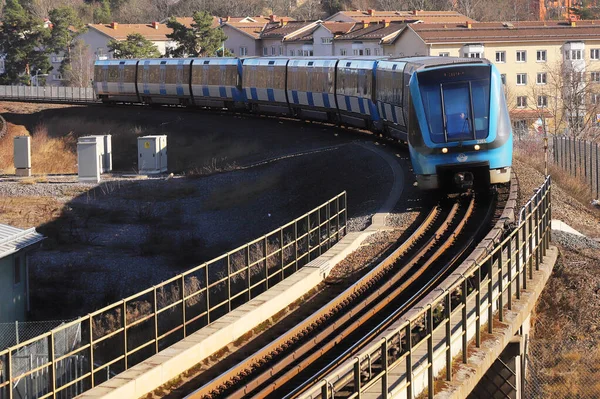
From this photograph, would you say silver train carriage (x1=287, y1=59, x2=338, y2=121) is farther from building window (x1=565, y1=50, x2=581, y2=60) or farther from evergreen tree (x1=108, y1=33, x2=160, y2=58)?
evergreen tree (x1=108, y1=33, x2=160, y2=58)

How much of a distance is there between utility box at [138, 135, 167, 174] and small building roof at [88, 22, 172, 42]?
66.4 m

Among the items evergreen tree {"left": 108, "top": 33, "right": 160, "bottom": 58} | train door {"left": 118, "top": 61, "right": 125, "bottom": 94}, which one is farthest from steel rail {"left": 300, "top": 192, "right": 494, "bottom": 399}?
evergreen tree {"left": 108, "top": 33, "right": 160, "bottom": 58}

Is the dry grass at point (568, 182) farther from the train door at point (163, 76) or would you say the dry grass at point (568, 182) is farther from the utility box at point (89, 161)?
the train door at point (163, 76)

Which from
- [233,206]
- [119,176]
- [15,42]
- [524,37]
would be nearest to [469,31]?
[524,37]

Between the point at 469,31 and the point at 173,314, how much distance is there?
59.4 metres

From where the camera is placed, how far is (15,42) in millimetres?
86938

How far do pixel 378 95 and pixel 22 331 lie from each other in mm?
15115

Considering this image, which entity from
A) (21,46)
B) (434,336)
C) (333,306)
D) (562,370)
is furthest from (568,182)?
(21,46)

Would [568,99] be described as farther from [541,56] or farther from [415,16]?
[415,16]

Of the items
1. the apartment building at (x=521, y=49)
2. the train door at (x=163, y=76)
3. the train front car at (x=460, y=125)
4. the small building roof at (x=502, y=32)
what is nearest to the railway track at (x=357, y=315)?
the train front car at (x=460, y=125)

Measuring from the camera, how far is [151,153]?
132 feet

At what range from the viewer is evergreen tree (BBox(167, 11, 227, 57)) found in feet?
275

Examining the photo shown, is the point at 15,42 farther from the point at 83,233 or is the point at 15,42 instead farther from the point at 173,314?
the point at 173,314

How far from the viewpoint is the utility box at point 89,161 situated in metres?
37.4
